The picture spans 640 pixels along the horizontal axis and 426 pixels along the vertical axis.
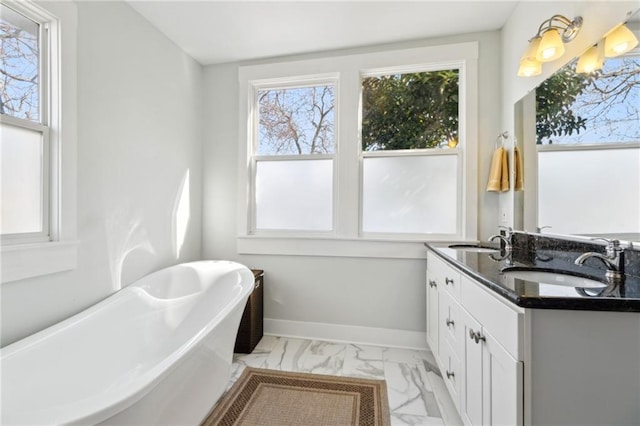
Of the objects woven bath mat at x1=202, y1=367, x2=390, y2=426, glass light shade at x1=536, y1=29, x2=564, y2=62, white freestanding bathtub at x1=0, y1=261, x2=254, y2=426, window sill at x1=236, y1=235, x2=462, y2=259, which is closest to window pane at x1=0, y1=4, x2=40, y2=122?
white freestanding bathtub at x1=0, y1=261, x2=254, y2=426

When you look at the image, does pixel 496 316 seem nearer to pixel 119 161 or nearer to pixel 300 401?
pixel 300 401

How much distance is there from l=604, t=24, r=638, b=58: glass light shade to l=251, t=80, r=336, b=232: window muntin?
5.57 ft

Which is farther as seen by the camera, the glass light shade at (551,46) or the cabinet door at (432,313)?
the cabinet door at (432,313)

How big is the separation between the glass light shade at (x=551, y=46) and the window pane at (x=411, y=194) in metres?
0.91

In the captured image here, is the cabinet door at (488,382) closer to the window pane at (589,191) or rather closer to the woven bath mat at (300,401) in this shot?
the woven bath mat at (300,401)

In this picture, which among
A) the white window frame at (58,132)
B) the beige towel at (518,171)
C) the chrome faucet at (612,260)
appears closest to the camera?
the chrome faucet at (612,260)

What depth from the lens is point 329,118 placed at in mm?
2537

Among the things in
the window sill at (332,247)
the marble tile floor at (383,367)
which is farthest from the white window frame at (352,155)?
the marble tile floor at (383,367)

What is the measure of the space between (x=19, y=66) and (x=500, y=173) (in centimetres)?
283

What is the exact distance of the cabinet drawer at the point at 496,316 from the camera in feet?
2.86

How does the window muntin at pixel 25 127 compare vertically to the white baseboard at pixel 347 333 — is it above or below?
above

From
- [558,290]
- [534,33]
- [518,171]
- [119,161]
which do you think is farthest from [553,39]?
[119,161]

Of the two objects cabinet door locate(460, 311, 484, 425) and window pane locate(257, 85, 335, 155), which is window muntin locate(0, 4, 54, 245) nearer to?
window pane locate(257, 85, 335, 155)

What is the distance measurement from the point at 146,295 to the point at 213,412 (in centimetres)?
80
